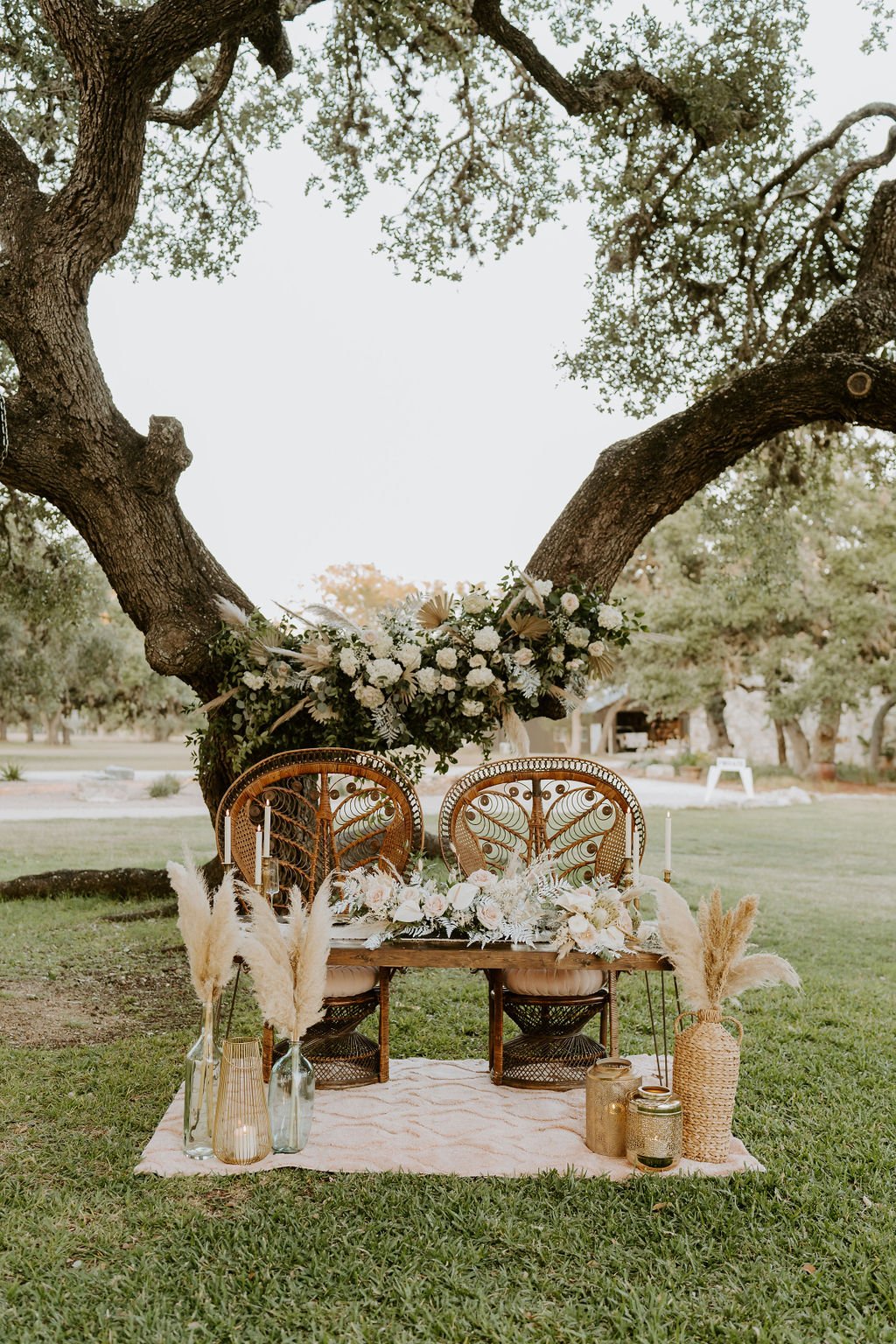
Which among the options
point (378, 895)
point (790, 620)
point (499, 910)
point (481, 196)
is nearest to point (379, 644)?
point (378, 895)

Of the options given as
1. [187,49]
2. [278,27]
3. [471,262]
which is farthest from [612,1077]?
[471,262]

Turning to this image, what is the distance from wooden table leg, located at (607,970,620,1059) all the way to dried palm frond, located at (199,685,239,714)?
7.72 feet

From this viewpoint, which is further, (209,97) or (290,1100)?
(209,97)

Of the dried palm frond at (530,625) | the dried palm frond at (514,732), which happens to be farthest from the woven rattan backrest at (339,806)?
the dried palm frond at (530,625)

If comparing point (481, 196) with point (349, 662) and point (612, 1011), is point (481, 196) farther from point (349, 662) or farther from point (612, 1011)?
point (612, 1011)

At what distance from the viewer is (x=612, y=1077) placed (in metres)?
3.49

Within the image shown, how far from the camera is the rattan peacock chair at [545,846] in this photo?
4.19 m

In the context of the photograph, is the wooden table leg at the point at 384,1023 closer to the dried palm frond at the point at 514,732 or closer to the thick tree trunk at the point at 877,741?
the dried palm frond at the point at 514,732

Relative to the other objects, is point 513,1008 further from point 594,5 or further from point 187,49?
point 594,5

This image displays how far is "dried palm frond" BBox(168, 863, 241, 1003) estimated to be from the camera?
3.35 metres

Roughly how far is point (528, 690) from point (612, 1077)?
208 cm

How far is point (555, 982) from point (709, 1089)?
831mm

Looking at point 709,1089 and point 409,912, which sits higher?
point 409,912

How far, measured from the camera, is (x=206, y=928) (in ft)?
11.2
